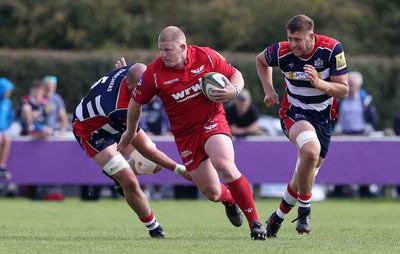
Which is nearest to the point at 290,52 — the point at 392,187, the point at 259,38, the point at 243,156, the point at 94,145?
the point at 94,145

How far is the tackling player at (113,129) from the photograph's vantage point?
11008 millimetres

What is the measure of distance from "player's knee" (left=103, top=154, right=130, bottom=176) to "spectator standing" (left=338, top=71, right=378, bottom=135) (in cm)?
1021

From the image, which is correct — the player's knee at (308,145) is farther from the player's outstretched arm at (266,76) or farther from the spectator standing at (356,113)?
the spectator standing at (356,113)

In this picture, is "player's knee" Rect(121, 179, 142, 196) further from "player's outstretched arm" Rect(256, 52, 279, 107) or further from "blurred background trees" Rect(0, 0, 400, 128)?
"blurred background trees" Rect(0, 0, 400, 128)

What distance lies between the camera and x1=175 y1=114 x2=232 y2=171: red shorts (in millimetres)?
10594

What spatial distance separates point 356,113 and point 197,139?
10696mm

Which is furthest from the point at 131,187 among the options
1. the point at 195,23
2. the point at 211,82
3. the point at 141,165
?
the point at 195,23

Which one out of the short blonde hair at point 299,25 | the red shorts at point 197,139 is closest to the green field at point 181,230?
the red shorts at point 197,139

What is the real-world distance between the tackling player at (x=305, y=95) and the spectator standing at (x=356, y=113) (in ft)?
30.9

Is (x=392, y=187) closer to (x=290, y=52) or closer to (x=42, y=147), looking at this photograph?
(x=42, y=147)

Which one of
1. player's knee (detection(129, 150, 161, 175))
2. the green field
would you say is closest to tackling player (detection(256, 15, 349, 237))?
the green field

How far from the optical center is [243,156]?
20.5 meters

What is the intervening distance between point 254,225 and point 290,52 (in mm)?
1884

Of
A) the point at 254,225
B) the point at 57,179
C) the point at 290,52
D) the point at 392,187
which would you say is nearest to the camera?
the point at 254,225
